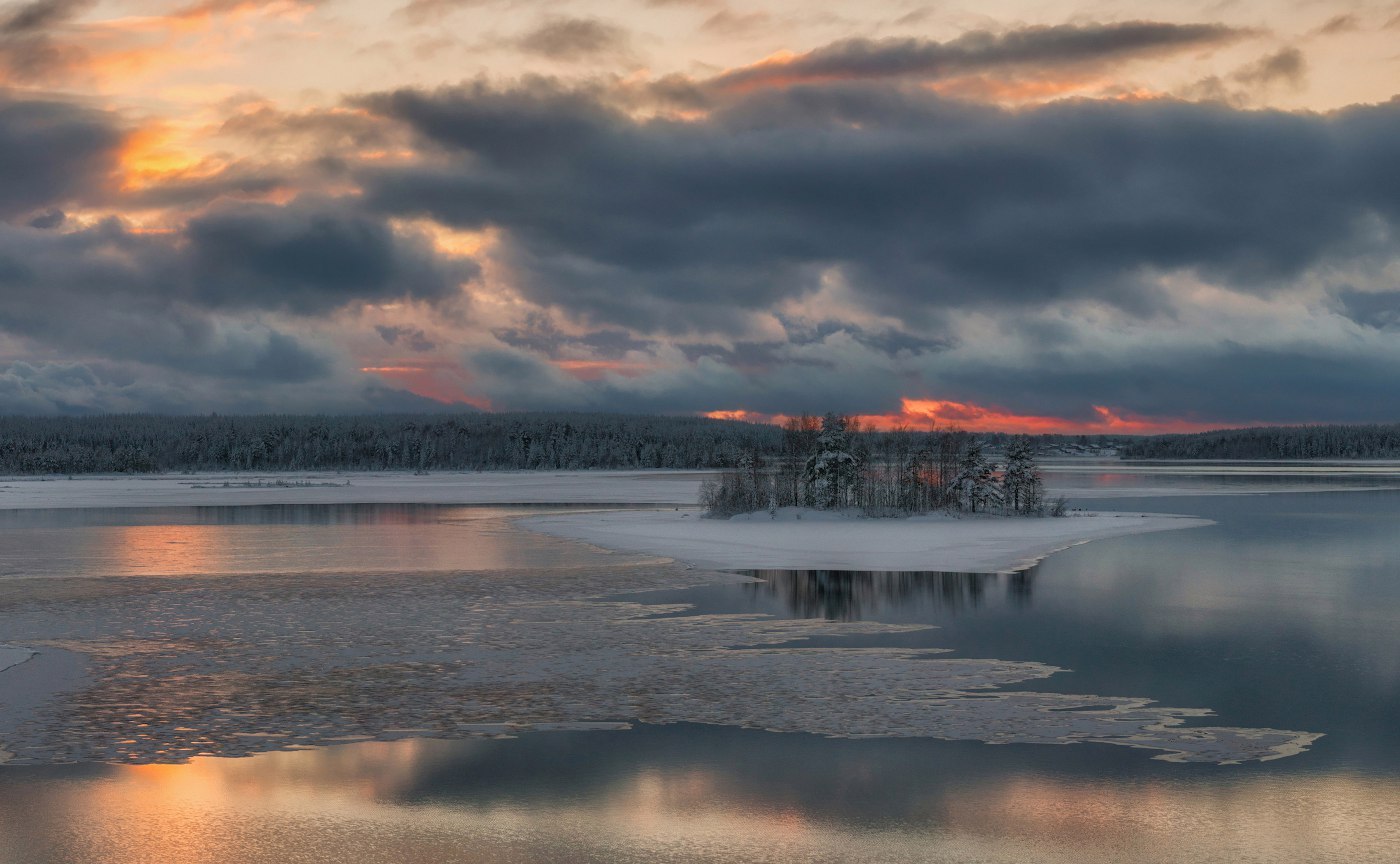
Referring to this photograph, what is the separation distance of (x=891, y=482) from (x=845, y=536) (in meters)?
20.4

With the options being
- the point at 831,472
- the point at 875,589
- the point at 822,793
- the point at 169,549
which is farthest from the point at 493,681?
the point at 831,472

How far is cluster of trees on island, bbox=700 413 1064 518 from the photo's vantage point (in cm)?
6325

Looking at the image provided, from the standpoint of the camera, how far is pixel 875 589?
3012 cm

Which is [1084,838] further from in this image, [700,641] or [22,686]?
[22,686]

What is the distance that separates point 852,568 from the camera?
35406 mm

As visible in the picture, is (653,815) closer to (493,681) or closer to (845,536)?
(493,681)

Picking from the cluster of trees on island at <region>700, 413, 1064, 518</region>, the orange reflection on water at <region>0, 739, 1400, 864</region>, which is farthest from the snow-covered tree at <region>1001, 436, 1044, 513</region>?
the orange reflection on water at <region>0, 739, 1400, 864</region>

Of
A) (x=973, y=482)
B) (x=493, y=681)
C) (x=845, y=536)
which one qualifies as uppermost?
(x=973, y=482)

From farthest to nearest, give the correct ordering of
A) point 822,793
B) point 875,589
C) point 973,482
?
1. point 973,482
2. point 875,589
3. point 822,793

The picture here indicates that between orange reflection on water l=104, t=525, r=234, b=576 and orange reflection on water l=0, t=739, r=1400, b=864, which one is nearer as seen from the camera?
orange reflection on water l=0, t=739, r=1400, b=864

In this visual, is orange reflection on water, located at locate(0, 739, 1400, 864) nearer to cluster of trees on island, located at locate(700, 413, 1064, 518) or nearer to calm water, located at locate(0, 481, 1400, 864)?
calm water, located at locate(0, 481, 1400, 864)

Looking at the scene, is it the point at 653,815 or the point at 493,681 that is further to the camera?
the point at 493,681

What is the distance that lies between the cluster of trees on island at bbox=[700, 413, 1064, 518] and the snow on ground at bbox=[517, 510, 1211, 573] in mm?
2385

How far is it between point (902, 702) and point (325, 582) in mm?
19729
